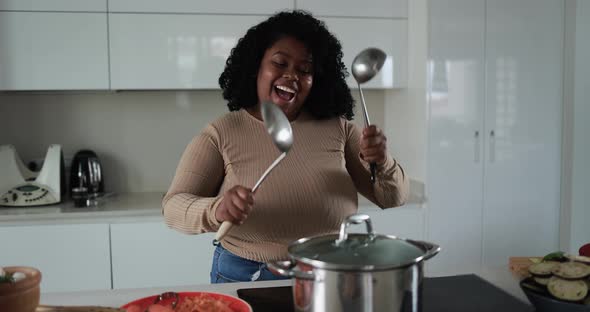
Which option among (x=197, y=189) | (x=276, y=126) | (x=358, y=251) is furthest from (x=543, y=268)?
(x=197, y=189)

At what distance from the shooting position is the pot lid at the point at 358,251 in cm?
70

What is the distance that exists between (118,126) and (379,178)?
1.73 m

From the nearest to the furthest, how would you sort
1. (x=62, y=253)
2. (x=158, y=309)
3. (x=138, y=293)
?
(x=158, y=309), (x=138, y=293), (x=62, y=253)

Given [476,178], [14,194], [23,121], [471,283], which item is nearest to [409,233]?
[476,178]

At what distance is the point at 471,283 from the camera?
108 centimetres

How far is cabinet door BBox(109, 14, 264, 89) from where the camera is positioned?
7.70ft

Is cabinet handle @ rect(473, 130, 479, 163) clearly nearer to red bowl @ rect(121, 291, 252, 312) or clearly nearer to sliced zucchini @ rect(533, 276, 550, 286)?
sliced zucchini @ rect(533, 276, 550, 286)

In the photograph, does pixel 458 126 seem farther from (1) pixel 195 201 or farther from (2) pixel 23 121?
(2) pixel 23 121

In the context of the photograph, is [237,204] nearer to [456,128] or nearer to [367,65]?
[367,65]

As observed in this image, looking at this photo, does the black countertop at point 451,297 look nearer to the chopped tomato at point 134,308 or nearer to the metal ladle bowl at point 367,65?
the chopped tomato at point 134,308

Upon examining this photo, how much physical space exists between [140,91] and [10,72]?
594mm

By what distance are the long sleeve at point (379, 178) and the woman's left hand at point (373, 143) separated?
0.29 feet

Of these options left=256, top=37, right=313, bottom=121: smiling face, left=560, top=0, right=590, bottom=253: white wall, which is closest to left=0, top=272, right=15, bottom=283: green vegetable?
left=256, top=37, right=313, bottom=121: smiling face

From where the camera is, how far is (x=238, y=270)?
51.3 inches
